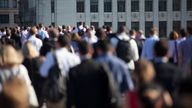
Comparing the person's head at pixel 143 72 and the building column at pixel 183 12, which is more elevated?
the building column at pixel 183 12

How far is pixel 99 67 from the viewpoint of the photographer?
26.5 ft

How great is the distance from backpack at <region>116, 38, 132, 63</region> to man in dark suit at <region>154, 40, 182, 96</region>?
5.72 m

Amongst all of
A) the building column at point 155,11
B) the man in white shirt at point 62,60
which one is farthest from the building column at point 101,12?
the man in white shirt at point 62,60

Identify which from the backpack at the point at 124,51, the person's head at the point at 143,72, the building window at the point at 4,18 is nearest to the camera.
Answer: the person's head at the point at 143,72

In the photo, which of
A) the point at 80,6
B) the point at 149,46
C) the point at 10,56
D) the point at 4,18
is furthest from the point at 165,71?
the point at 4,18

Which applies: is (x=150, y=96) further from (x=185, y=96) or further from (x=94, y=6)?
(x=94, y=6)

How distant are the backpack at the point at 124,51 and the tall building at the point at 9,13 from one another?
89297 millimetres

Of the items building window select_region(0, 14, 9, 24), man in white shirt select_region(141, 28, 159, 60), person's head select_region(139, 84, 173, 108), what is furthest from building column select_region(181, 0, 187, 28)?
person's head select_region(139, 84, 173, 108)

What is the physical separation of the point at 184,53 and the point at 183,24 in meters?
59.9

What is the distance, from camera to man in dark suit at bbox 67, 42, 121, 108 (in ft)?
26.3

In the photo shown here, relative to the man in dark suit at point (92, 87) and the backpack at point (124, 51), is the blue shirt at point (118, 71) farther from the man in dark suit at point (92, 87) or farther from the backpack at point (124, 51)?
the backpack at point (124, 51)

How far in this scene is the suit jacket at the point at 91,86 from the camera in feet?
26.3

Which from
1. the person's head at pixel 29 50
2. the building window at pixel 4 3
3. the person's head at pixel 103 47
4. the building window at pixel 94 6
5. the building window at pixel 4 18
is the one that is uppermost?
the building window at pixel 4 3

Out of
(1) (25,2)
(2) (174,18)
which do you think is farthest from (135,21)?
(1) (25,2)
